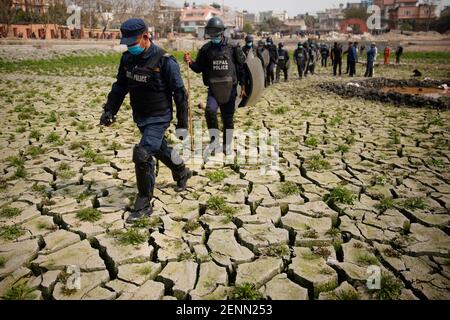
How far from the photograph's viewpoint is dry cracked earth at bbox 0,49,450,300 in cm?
285

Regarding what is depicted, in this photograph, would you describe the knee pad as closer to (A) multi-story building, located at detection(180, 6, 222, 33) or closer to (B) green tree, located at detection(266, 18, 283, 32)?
(A) multi-story building, located at detection(180, 6, 222, 33)

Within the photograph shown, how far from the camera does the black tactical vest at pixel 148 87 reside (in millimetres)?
3598

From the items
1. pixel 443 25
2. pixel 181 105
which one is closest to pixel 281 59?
pixel 181 105

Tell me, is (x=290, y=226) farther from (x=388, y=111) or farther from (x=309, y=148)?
(x=388, y=111)

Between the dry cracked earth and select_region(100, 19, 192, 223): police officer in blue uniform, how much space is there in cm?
48

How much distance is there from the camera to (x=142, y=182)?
3.76 m

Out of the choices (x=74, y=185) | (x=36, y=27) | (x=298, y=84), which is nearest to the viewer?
(x=74, y=185)

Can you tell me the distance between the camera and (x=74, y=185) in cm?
474

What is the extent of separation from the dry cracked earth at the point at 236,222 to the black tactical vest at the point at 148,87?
3.80 feet

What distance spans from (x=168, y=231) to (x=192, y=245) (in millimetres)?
354

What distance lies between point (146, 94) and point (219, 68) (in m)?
1.77

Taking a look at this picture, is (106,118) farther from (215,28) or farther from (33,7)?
(33,7)

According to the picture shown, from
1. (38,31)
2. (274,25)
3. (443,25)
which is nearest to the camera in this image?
(38,31)

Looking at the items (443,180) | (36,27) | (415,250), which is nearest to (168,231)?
(415,250)
